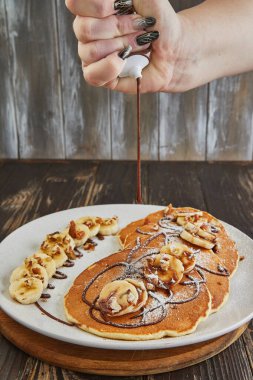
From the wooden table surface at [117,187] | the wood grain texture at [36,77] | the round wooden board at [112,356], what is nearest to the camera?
the round wooden board at [112,356]

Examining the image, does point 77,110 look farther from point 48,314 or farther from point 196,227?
point 48,314

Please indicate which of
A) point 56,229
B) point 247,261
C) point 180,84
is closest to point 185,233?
point 247,261

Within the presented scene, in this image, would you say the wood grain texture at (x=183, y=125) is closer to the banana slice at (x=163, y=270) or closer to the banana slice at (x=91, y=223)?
the banana slice at (x=91, y=223)

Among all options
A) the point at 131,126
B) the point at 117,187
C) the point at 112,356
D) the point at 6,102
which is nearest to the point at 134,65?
the point at 112,356

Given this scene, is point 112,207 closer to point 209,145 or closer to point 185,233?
point 185,233

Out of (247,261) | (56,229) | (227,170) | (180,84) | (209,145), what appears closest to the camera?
(247,261)

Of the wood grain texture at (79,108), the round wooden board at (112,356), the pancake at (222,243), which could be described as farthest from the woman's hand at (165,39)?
the wood grain texture at (79,108)
